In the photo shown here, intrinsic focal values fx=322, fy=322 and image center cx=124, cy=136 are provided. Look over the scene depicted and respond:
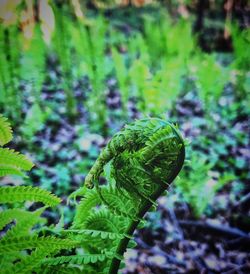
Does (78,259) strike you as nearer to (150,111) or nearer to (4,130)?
(4,130)

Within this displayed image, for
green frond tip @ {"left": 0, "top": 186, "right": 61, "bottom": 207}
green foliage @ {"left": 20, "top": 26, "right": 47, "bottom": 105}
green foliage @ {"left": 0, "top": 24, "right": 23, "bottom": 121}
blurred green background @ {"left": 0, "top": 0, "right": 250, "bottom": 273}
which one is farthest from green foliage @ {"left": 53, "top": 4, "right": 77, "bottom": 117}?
green frond tip @ {"left": 0, "top": 186, "right": 61, "bottom": 207}

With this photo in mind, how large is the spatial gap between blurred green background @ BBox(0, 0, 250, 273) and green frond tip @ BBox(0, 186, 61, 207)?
0.81 metres

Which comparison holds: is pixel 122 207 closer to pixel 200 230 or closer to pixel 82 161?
pixel 200 230

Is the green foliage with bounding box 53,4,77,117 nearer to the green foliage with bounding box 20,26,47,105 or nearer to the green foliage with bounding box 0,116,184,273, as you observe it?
the green foliage with bounding box 20,26,47,105

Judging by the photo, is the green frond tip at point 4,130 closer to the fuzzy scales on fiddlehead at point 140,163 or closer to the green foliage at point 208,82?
the fuzzy scales on fiddlehead at point 140,163

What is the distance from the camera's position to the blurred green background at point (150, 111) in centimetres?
176

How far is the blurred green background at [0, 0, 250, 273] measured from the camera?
1763 mm

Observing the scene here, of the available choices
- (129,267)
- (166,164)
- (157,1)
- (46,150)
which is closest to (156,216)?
(129,267)

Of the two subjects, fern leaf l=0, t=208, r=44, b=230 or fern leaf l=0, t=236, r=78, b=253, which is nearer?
fern leaf l=0, t=236, r=78, b=253

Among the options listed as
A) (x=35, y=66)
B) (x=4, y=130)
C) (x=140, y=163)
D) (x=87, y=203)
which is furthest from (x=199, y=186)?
(x=35, y=66)

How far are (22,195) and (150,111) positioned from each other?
5.16ft

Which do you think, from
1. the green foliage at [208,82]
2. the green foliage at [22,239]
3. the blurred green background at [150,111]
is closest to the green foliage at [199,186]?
the blurred green background at [150,111]

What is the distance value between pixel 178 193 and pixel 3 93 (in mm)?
1285

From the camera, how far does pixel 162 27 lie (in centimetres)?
339
